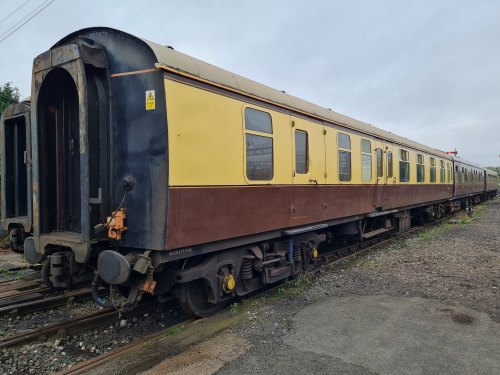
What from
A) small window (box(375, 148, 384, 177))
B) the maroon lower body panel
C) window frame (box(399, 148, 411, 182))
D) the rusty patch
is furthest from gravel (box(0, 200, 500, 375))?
window frame (box(399, 148, 411, 182))

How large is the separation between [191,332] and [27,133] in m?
3.57

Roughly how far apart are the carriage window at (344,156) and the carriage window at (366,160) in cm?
82

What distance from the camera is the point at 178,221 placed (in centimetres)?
454

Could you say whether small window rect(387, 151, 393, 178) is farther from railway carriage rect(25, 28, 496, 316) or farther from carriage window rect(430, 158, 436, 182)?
carriage window rect(430, 158, 436, 182)

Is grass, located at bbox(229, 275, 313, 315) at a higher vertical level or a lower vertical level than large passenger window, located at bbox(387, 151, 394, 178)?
lower

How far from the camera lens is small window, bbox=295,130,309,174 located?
22.7 ft

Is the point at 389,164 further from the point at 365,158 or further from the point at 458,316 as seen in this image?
the point at 458,316

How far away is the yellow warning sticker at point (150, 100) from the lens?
14.6ft

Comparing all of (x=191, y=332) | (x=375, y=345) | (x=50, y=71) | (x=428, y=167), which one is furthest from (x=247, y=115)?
(x=428, y=167)

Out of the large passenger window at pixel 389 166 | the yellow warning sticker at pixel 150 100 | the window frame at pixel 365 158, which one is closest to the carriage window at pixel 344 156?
the window frame at pixel 365 158

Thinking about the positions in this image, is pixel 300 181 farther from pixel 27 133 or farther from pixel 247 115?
pixel 27 133

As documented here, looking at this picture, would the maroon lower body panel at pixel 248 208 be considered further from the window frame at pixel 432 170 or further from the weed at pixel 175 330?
the window frame at pixel 432 170

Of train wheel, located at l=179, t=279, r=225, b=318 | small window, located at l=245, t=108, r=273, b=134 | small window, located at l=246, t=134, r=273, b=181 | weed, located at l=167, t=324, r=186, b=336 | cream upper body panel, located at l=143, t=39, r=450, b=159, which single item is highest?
cream upper body panel, located at l=143, t=39, r=450, b=159

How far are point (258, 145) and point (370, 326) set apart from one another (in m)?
2.88
